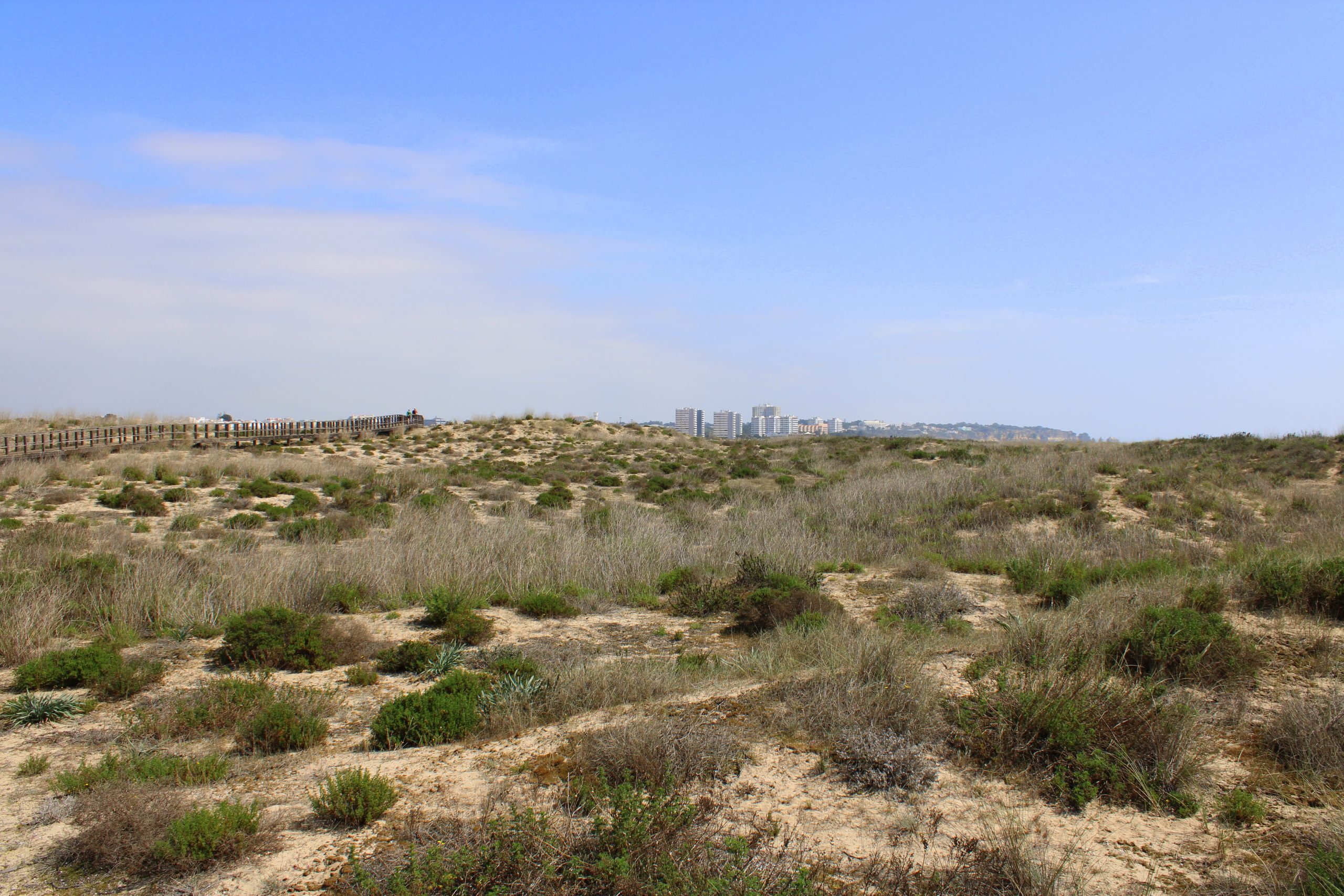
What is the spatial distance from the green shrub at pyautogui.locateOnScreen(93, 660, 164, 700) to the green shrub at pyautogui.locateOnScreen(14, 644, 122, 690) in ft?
0.20

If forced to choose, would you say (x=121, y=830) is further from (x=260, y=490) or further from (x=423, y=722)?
(x=260, y=490)

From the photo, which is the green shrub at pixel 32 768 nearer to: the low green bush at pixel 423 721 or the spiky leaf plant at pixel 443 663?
the low green bush at pixel 423 721

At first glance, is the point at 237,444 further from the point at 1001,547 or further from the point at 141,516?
the point at 1001,547

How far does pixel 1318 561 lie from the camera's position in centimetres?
775

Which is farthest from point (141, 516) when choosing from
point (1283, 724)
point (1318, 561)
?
point (1318, 561)

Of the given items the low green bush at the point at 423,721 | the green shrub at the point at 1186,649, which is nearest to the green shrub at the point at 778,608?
the green shrub at the point at 1186,649

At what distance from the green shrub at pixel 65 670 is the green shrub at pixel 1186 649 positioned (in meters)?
8.96

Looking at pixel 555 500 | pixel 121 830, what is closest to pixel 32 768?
pixel 121 830

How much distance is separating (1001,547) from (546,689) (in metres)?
9.92

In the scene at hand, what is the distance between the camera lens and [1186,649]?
5.88 metres

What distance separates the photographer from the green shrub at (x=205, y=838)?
3.76 meters

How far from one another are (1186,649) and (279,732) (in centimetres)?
718

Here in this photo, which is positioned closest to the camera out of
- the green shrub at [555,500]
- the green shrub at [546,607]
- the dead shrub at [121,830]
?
the dead shrub at [121,830]

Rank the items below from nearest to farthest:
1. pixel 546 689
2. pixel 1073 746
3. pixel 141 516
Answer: pixel 1073 746
pixel 546 689
pixel 141 516
